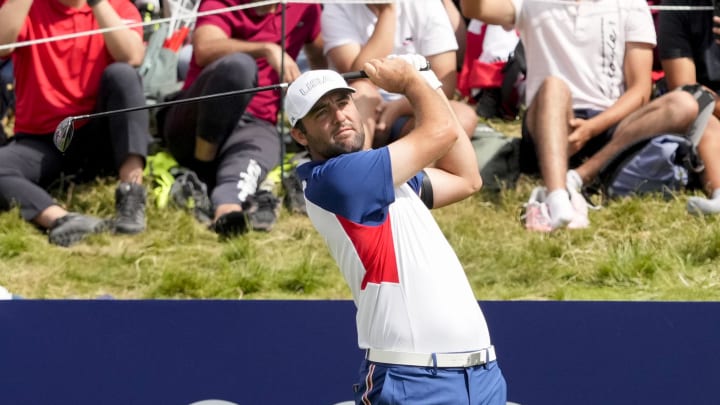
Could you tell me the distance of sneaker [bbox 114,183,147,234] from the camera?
17.3 ft

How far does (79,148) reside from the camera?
562cm

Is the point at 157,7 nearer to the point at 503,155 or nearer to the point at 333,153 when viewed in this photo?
the point at 503,155

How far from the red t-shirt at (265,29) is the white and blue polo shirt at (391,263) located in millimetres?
2235

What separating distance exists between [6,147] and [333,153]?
239cm

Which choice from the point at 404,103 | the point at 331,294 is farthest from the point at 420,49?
the point at 331,294

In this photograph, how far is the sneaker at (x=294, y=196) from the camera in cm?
543

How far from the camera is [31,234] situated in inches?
206

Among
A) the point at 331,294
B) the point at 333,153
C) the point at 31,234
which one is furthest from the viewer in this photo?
the point at 31,234

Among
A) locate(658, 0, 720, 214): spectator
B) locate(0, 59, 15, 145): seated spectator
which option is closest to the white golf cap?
locate(658, 0, 720, 214): spectator

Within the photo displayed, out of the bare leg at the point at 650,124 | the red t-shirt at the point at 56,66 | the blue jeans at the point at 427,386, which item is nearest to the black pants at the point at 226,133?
the red t-shirt at the point at 56,66

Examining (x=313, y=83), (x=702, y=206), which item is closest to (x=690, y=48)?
(x=702, y=206)

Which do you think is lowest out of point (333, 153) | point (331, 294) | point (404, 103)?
point (331, 294)

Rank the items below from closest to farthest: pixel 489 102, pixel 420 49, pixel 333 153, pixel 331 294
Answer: pixel 333 153 < pixel 331 294 < pixel 420 49 < pixel 489 102

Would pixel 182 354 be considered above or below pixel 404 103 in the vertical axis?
below
